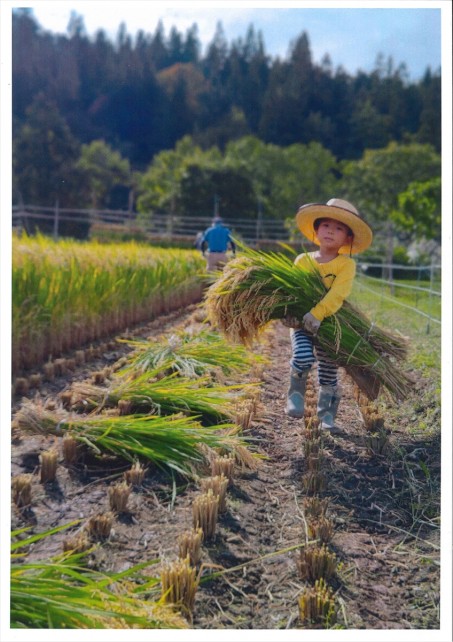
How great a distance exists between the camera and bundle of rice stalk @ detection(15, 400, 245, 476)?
1595 millimetres

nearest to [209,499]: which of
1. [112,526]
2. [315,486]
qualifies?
[112,526]

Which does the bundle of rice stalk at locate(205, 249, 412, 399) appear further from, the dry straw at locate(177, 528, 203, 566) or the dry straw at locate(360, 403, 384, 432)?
the dry straw at locate(177, 528, 203, 566)

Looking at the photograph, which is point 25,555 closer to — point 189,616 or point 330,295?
point 189,616

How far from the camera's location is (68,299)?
291cm

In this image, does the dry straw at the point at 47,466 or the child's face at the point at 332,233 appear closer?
the dry straw at the point at 47,466

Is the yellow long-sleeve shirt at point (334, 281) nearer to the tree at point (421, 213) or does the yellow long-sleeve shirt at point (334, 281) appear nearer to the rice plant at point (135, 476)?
the rice plant at point (135, 476)

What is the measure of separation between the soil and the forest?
1176 millimetres

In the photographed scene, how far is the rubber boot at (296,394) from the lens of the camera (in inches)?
77.7

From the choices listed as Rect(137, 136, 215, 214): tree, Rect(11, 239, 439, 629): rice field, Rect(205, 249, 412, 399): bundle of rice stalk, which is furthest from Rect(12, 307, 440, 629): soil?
Rect(137, 136, 215, 214): tree

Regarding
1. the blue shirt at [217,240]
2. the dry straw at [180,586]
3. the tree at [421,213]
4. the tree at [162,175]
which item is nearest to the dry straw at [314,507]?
the dry straw at [180,586]

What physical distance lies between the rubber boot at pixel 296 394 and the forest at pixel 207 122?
3.61 ft

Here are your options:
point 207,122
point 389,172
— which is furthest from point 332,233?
point 207,122

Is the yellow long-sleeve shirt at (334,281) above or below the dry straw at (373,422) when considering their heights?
above

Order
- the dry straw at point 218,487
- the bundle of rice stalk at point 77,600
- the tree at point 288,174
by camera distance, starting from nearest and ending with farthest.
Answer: the bundle of rice stalk at point 77,600, the dry straw at point 218,487, the tree at point 288,174
